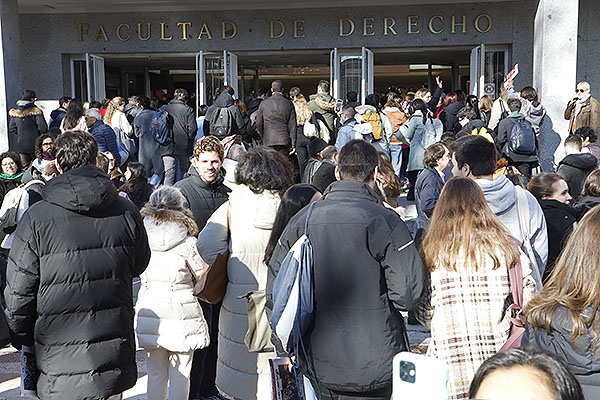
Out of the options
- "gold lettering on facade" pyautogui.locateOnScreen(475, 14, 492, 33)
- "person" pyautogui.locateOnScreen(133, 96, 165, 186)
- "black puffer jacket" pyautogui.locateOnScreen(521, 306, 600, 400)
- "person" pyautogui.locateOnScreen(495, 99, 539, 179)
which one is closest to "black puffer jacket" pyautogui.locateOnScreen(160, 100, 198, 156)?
"person" pyautogui.locateOnScreen(133, 96, 165, 186)

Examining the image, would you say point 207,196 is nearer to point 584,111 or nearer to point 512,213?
point 512,213

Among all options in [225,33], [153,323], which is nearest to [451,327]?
[153,323]

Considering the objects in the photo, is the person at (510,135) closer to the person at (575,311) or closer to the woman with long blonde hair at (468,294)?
the woman with long blonde hair at (468,294)

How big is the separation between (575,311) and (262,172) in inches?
85.0

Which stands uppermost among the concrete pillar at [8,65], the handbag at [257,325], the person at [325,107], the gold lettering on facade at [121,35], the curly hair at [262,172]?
the gold lettering on facade at [121,35]

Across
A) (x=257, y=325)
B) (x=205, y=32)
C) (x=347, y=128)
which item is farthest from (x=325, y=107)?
(x=257, y=325)

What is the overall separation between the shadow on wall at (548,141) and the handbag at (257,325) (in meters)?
9.35

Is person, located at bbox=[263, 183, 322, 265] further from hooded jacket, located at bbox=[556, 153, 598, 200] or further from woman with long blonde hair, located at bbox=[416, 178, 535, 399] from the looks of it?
hooded jacket, located at bbox=[556, 153, 598, 200]

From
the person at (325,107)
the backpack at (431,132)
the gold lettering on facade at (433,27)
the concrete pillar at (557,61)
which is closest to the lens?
the backpack at (431,132)

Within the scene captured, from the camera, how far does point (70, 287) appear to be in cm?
352

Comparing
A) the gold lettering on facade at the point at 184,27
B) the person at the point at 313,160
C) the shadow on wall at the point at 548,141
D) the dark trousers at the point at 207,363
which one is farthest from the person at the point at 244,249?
the gold lettering on facade at the point at 184,27

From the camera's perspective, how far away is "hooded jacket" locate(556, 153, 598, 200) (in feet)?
23.2

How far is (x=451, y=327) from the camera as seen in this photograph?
3.34 meters

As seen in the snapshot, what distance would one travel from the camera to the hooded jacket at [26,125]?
37.2 ft
